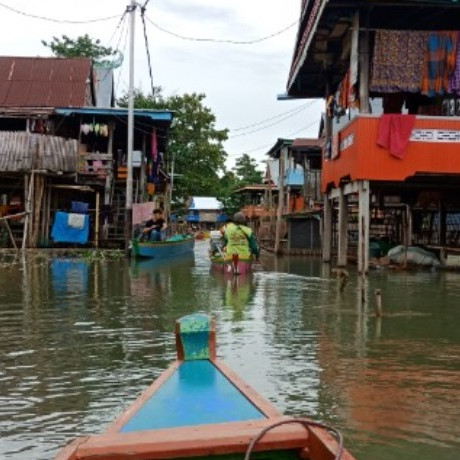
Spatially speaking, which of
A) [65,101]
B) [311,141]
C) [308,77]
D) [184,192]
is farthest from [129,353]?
[184,192]

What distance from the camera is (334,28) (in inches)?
628

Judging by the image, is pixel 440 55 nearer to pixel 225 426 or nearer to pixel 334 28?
pixel 334 28

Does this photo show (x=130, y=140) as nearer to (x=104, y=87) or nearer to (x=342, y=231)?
(x=342, y=231)

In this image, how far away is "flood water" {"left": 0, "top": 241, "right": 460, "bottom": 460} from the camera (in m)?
4.74

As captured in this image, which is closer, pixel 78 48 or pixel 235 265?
pixel 235 265

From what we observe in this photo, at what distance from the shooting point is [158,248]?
22656mm

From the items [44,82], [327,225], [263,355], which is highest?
[44,82]

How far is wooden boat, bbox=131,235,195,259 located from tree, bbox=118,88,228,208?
16.6 m

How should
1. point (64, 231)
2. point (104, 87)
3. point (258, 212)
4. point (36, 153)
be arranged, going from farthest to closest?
point (258, 212), point (104, 87), point (64, 231), point (36, 153)

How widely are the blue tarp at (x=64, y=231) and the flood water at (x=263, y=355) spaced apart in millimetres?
11089

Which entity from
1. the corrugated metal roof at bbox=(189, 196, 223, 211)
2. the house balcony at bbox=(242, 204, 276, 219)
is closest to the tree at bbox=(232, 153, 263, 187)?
the corrugated metal roof at bbox=(189, 196, 223, 211)

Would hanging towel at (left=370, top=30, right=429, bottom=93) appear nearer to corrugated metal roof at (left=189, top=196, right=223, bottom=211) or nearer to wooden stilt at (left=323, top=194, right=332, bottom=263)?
wooden stilt at (left=323, top=194, right=332, bottom=263)

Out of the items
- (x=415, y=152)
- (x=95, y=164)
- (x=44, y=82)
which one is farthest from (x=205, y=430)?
(x=44, y=82)

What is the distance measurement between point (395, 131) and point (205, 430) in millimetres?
12753
